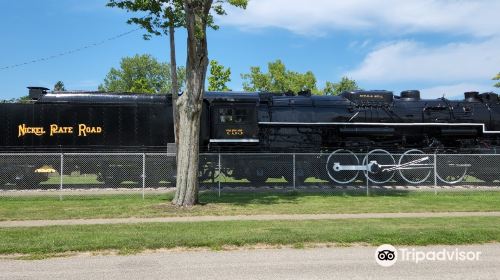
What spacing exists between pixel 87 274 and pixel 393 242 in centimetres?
489

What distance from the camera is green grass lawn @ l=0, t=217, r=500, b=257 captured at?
26.6 feet

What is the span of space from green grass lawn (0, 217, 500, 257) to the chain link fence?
21.9 ft

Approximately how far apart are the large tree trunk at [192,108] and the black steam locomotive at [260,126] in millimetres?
5270

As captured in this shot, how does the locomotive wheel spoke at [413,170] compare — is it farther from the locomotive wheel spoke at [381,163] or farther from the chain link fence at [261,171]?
the locomotive wheel spoke at [381,163]

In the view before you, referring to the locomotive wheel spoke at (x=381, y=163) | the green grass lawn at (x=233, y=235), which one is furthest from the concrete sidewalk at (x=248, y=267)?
the locomotive wheel spoke at (x=381, y=163)

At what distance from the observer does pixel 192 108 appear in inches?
513

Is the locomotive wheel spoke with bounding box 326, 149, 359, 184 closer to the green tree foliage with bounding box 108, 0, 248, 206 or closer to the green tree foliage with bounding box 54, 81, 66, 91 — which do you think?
the green tree foliage with bounding box 108, 0, 248, 206

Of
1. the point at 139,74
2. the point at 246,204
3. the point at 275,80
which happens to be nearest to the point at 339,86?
the point at 275,80

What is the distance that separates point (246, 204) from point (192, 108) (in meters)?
2.99

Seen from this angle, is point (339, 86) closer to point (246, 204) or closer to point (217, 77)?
point (217, 77)

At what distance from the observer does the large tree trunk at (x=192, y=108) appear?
42.8 feet

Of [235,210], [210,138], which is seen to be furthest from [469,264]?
[210,138]

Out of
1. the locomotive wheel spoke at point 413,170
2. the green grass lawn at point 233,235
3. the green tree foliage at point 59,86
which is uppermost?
the green tree foliage at point 59,86

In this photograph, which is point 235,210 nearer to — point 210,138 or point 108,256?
point 108,256
